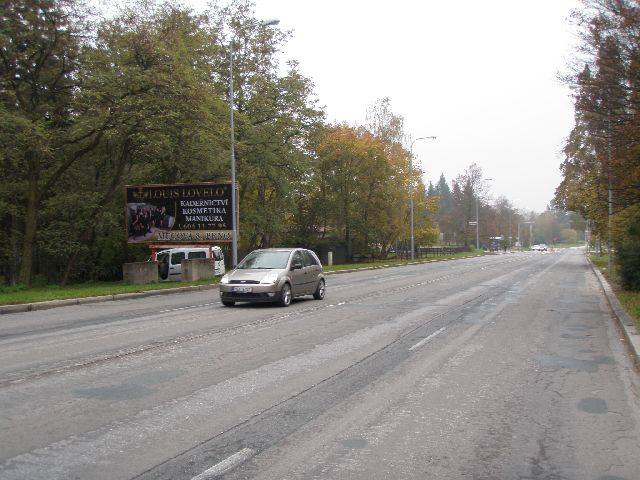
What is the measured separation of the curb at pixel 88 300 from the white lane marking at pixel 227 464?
45.6 feet

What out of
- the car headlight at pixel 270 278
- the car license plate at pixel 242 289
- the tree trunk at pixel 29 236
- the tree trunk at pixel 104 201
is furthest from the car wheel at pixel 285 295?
the tree trunk at pixel 29 236

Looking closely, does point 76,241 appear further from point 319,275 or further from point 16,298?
point 319,275

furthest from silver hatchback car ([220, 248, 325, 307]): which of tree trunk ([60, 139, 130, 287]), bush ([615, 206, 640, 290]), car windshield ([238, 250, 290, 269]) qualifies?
tree trunk ([60, 139, 130, 287])

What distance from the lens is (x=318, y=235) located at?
59781mm

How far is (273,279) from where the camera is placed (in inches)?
649

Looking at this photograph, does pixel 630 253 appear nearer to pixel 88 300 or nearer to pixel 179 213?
pixel 88 300

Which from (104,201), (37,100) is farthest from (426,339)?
(37,100)

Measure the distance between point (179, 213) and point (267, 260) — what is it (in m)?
11.7

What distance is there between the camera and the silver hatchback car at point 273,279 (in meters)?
16.3

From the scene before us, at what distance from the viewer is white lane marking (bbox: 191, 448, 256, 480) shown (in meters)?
4.55

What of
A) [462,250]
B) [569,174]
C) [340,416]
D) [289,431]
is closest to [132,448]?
[289,431]

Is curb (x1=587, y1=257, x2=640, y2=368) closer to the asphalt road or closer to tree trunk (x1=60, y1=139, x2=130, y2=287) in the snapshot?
the asphalt road

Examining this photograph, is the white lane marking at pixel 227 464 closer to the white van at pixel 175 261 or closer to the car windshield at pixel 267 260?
the car windshield at pixel 267 260

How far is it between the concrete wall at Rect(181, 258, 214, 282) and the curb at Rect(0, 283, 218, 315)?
2.36 m
